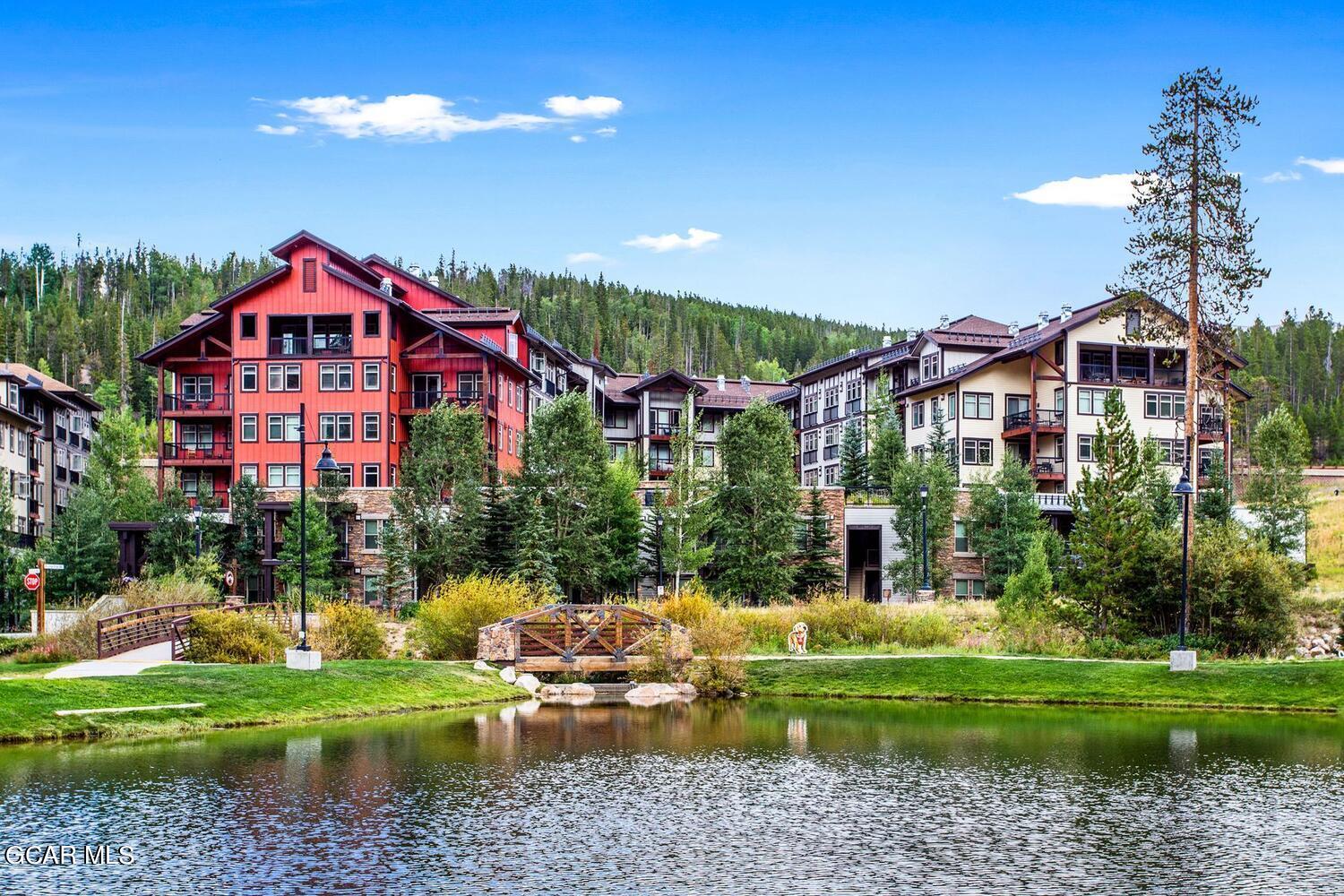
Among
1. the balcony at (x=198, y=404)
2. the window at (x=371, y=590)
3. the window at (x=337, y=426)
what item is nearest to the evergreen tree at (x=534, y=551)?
the window at (x=371, y=590)

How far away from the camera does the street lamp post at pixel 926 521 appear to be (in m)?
66.7

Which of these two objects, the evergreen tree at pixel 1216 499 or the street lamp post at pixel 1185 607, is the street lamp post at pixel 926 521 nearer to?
the evergreen tree at pixel 1216 499

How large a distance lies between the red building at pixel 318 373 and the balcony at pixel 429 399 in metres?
0.07

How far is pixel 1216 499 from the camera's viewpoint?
7181 centimetres

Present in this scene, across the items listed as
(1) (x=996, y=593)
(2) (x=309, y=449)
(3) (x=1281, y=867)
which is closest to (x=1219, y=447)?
(1) (x=996, y=593)

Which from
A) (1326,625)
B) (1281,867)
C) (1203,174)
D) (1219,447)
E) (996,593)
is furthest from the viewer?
(1219,447)

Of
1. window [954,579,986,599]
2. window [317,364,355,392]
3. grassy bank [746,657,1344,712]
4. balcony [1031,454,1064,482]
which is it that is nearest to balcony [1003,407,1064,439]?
balcony [1031,454,1064,482]

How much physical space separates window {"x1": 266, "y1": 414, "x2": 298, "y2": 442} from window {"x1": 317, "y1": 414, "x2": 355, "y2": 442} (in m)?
1.38

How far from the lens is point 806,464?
113875mm

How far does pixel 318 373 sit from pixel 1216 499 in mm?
46379

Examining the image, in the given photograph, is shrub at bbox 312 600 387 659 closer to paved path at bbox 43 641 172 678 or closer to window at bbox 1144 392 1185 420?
paved path at bbox 43 641 172 678

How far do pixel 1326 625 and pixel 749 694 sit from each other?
80.1 ft

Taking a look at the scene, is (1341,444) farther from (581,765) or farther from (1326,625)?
(581,765)

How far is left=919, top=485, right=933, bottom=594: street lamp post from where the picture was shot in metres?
66.7
